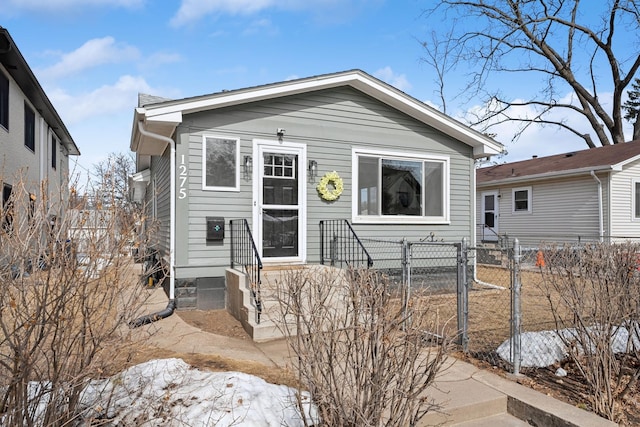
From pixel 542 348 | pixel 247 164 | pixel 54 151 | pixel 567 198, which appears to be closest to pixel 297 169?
pixel 247 164

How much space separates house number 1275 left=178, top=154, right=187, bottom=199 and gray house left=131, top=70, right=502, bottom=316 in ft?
0.05

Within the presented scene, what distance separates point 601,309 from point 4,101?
11.7m

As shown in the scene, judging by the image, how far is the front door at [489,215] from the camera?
666 inches

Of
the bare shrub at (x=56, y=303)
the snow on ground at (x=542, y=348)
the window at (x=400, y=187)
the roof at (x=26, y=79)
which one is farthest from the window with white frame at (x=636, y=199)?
the roof at (x=26, y=79)

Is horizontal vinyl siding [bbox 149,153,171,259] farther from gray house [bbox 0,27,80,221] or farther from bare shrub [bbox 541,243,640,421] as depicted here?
bare shrub [bbox 541,243,640,421]

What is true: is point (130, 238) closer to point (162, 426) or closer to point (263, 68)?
point (162, 426)

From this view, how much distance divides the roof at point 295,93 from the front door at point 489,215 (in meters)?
8.99

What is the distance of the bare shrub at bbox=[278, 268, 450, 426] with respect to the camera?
2.18 meters

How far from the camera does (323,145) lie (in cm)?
750

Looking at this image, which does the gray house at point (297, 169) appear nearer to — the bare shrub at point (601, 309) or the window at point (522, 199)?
the bare shrub at point (601, 309)

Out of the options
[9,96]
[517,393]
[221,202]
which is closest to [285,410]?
[517,393]

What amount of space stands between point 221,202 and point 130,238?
419cm

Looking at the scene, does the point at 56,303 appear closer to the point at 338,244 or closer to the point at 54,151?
the point at 338,244

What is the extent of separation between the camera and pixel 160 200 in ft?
30.1
